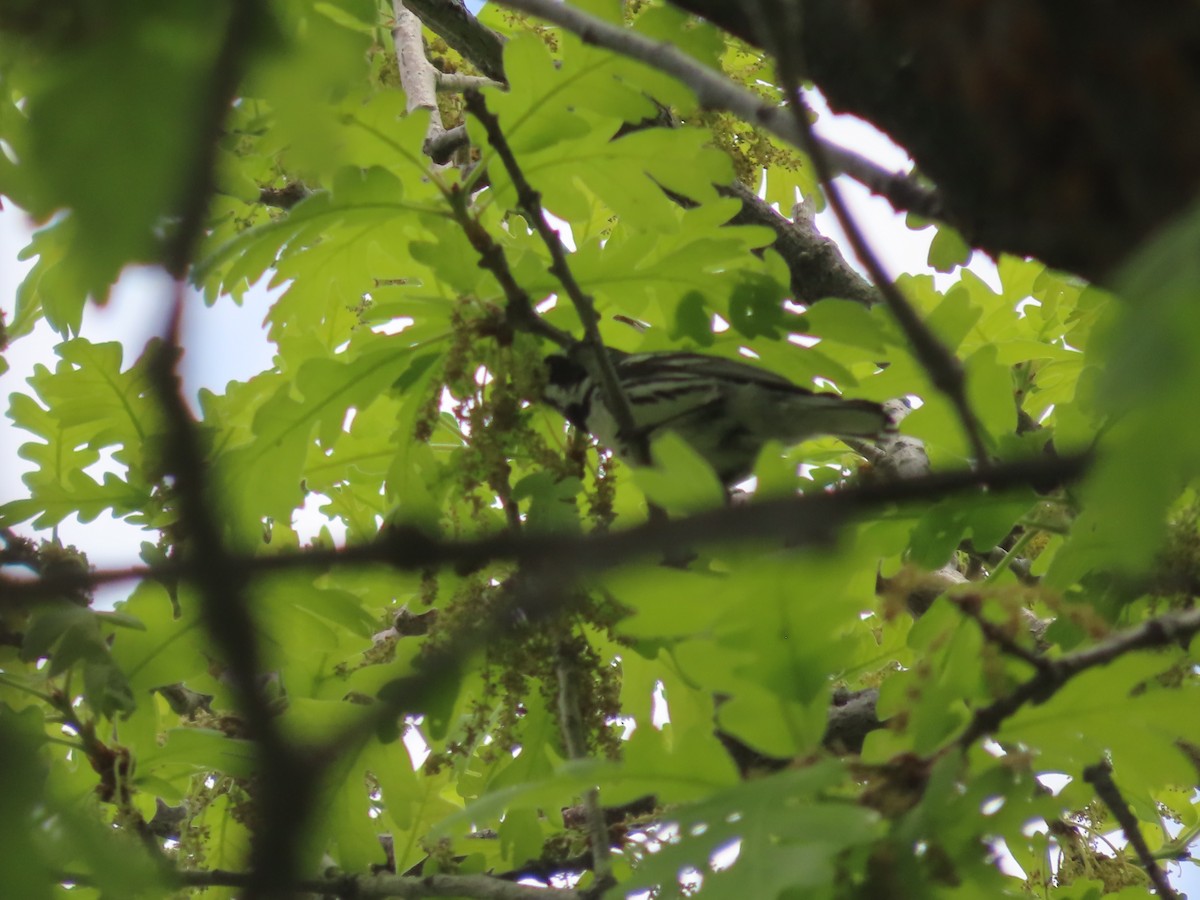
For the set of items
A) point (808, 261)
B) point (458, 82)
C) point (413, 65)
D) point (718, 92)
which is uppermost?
point (458, 82)

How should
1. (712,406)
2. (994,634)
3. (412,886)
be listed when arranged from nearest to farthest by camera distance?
(994,634), (412,886), (712,406)

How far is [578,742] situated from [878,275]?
1417mm

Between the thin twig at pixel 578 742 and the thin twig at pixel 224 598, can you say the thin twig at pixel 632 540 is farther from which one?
the thin twig at pixel 578 742

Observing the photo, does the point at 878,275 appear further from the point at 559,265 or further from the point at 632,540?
the point at 559,265

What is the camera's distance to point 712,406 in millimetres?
3152

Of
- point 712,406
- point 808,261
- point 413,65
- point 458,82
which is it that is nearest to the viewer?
point 712,406

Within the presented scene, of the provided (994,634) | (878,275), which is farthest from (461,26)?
(878,275)

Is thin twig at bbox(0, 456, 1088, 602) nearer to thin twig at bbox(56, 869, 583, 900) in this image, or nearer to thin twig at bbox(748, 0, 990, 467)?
thin twig at bbox(748, 0, 990, 467)

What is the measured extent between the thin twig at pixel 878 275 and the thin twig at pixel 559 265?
1063mm

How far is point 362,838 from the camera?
2.79 m

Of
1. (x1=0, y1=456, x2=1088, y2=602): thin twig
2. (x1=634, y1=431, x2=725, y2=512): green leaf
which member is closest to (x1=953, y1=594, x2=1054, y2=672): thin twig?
(x1=634, y1=431, x2=725, y2=512): green leaf

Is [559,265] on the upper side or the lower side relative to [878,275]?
upper

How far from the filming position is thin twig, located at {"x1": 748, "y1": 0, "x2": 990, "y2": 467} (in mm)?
982

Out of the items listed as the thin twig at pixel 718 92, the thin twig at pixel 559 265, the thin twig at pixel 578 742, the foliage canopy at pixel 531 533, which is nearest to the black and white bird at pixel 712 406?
the foliage canopy at pixel 531 533
